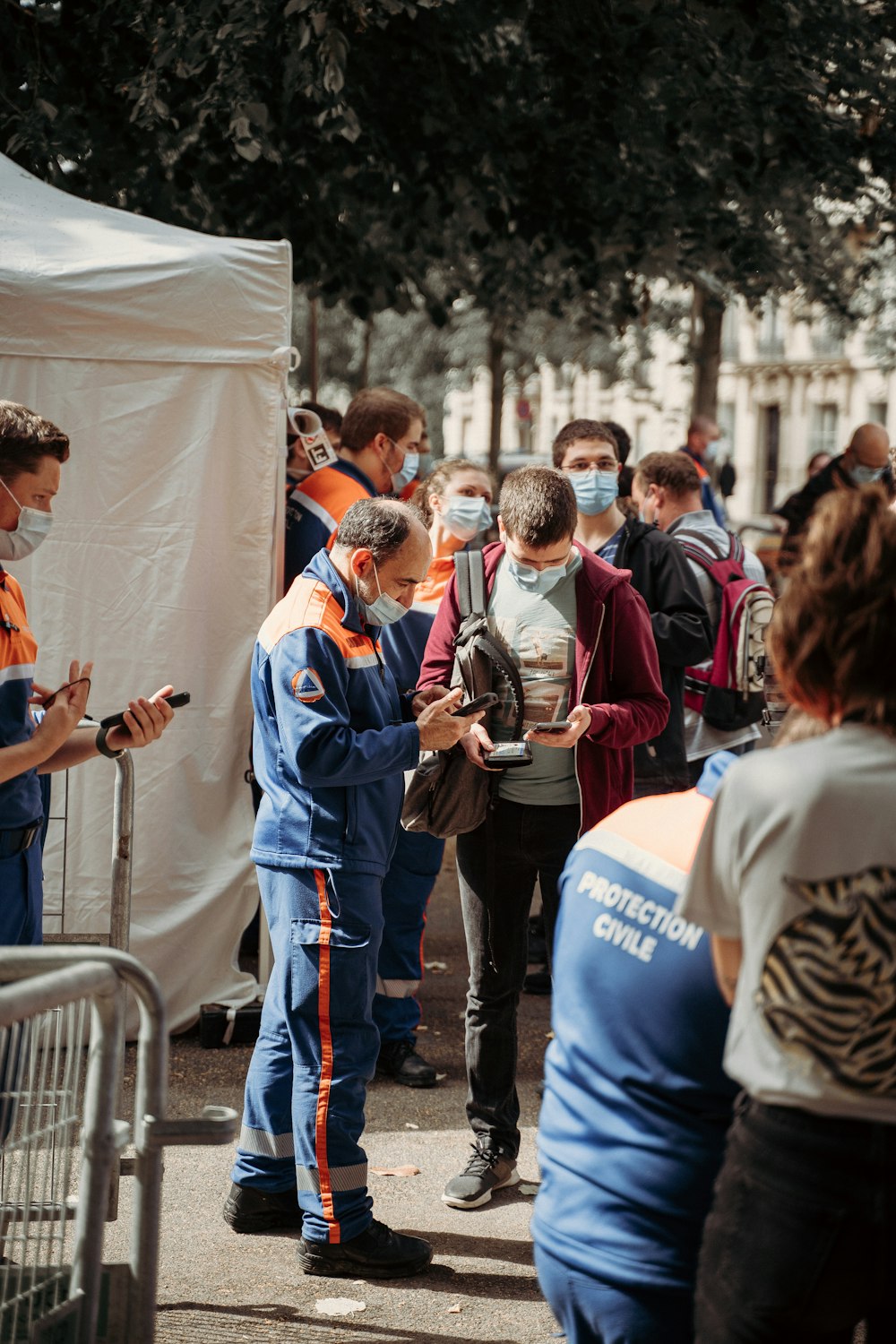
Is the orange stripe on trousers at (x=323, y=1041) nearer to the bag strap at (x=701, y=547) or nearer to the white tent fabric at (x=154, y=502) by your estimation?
the white tent fabric at (x=154, y=502)

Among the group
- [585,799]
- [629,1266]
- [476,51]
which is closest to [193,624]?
[585,799]

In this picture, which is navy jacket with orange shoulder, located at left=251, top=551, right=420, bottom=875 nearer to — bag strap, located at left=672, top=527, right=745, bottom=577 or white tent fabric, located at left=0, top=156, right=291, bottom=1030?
white tent fabric, located at left=0, top=156, right=291, bottom=1030

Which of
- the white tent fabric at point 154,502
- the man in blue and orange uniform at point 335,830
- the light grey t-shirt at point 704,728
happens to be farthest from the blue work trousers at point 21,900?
the light grey t-shirt at point 704,728

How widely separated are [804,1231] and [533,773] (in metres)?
2.59

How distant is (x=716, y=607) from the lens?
6.11 metres

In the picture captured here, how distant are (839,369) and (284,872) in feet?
157

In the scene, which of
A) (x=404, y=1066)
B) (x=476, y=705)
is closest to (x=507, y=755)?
(x=476, y=705)

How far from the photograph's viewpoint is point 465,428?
67938 millimetres

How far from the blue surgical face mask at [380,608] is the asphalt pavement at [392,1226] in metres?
1.69

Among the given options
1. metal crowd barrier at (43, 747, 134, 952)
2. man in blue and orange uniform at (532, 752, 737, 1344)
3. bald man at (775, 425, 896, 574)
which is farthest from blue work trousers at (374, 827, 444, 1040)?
bald man at (775, 425, 896, 574)

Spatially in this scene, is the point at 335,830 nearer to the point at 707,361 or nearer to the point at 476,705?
the point at 476,705

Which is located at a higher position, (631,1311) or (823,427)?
(823,427)

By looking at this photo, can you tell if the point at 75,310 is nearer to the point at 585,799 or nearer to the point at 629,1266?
the point at 585,799

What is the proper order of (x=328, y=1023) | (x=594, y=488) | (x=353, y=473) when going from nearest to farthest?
(x=328, y=1023), (x=594, y=488), (x=353, y=473)
